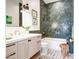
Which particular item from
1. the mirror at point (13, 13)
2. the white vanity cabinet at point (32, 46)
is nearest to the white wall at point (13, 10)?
the mirror at point (13, 13)

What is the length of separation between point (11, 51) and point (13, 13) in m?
1.46

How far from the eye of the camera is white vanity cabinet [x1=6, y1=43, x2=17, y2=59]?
6.65 feet

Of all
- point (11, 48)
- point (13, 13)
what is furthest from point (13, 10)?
point (11, 48)

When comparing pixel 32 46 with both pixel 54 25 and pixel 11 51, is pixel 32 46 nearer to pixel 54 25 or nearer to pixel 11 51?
pixel 11 51

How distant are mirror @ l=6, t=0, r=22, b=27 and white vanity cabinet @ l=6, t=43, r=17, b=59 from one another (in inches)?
35.4

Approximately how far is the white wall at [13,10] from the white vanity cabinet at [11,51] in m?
1.04

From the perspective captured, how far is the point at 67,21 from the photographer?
17.7 feet

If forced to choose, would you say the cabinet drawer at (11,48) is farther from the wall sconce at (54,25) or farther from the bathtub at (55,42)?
the wall sconce at (54,25)

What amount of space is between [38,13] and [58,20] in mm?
1131

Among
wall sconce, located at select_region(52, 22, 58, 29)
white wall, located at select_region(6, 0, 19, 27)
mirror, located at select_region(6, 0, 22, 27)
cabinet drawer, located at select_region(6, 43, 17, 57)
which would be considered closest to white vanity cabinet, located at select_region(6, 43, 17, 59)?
cabinet drawer, located at select_region(6, 43, 17, 57)

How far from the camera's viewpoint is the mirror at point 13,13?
9.89ft

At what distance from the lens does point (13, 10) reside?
3.29 meters
